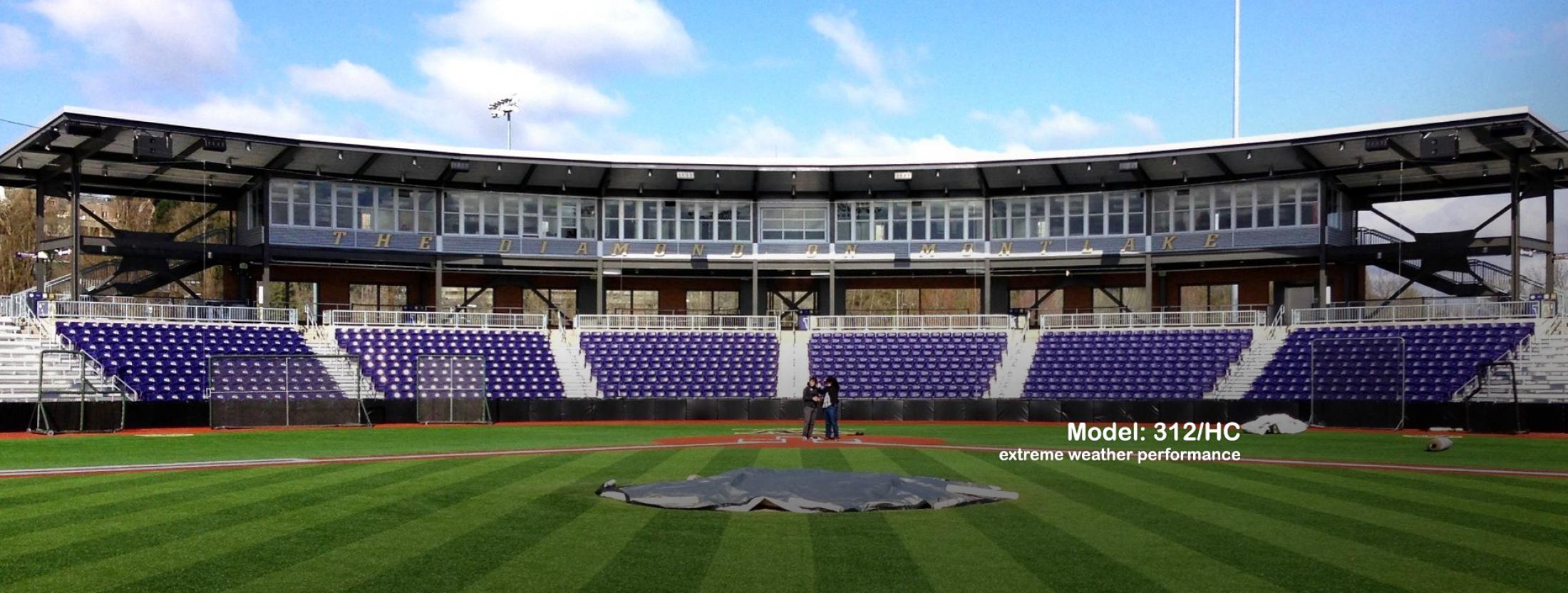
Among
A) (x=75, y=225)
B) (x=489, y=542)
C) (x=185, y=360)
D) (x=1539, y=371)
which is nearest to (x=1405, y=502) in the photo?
(x=489, y=542)

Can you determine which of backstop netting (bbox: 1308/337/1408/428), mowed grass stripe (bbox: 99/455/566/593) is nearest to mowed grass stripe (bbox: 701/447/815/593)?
mowed grass stripe (bbox: 99/455/566/593)

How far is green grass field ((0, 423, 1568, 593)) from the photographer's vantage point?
10594mm

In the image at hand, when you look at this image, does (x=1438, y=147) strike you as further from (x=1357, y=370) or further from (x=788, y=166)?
(x=788, y=166)

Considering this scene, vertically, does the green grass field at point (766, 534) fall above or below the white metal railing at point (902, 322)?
below

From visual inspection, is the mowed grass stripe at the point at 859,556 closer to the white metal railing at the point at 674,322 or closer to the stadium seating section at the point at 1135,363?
the stadium seating section at the point at 1135,363

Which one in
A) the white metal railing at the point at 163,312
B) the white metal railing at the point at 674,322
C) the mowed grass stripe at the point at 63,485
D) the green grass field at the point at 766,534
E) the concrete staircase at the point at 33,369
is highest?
the white metal railing at the point at 163,312

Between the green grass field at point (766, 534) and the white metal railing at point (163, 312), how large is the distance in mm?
24207

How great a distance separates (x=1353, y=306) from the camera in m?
45.3

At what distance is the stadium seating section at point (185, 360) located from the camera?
3716cm

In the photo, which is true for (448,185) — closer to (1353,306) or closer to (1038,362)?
(1038,362)

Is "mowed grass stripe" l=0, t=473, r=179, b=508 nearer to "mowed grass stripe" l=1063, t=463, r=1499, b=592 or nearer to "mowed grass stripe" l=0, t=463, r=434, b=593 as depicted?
"mowed grass stripe" l=0, t=463, r=434, b=593

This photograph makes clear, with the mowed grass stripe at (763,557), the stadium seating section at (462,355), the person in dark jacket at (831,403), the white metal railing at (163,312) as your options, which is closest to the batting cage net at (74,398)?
the white metal railing at (163,312)

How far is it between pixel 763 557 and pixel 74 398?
100 feet

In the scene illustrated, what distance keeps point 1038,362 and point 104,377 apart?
1246 inches
